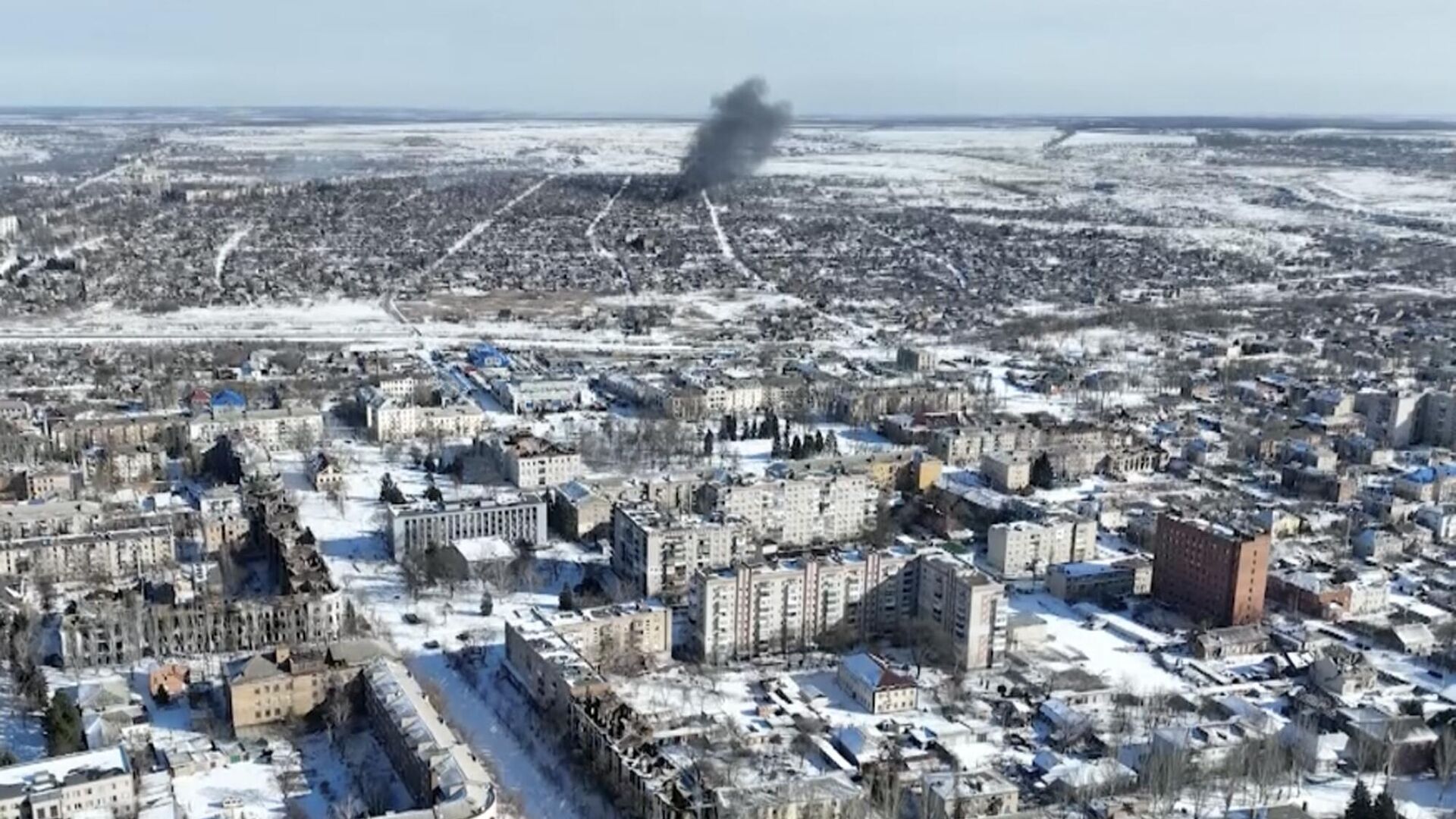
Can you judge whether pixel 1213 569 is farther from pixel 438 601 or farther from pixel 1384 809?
pixel 438 601

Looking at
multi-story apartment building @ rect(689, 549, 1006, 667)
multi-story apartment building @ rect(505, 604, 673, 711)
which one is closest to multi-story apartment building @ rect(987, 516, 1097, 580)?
multi-story apartment building @ rect(689, 549, 1006, 667)

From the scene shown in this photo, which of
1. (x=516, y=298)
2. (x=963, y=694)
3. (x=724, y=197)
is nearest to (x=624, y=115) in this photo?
(x=724, y=197)

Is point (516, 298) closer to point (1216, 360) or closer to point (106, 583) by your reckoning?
point (1216, 360)

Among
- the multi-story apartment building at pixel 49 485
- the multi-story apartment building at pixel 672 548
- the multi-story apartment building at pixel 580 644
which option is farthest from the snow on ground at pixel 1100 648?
the multi-story apartment building at pixel 49 485

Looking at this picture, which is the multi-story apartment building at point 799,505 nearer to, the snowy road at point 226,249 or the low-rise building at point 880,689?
the low-rise building at point 880,689

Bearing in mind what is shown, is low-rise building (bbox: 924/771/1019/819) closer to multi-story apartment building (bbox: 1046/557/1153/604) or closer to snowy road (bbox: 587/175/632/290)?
multi-story apartment building (bbox: 1046/557/1153/604)

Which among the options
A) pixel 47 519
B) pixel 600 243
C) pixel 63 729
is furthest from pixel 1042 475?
pixel 600 243
